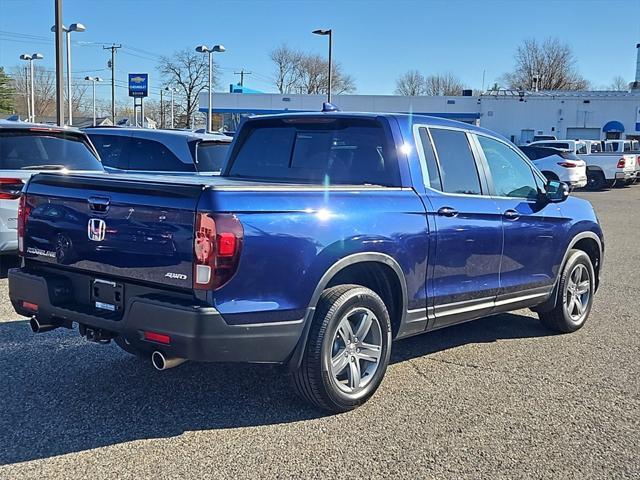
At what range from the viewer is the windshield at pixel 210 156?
9.44m

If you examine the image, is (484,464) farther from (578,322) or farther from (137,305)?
(578,322)

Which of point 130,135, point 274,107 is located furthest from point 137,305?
point 274,107

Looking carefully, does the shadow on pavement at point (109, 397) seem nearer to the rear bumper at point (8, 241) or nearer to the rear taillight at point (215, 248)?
the rear taillight at point (215, 248)

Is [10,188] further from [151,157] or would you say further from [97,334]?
[97,334]

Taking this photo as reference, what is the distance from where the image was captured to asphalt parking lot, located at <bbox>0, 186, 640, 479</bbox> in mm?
3566

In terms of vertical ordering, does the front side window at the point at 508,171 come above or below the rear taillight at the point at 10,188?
above

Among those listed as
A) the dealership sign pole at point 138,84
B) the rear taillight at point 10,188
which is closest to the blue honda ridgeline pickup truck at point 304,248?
the rear taillight at point 10,188

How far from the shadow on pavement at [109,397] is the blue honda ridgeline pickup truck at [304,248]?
38 centimetres

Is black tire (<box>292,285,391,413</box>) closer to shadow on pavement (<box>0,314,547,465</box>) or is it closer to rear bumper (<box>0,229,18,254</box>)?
shadow on pavement (<box>0,314,547,465</box>)

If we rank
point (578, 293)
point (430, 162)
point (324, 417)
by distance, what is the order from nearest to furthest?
point (324, 417) < point (430, 162) < point (578, 293)

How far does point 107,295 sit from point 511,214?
3.13 meters

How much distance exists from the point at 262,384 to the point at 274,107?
177ft

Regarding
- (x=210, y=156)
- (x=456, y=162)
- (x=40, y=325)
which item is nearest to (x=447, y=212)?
(x=456, y=162)

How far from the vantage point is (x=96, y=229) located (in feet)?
13.0
